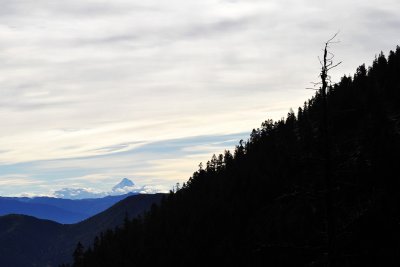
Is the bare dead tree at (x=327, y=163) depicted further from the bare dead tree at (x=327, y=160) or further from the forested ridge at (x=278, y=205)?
the forested ridge at (x=278, y=205)

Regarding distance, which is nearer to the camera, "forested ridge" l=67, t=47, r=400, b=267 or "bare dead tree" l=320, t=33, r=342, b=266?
"bare dead tree" l=320, t=33, r=342, b=266

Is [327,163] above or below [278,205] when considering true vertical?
above

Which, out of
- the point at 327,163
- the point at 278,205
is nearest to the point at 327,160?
the point at 327,163

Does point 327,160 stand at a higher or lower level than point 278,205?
higher

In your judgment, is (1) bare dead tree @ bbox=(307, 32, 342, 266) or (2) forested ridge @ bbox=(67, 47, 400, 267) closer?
(1) bare dead tree @ bbox=(307, 32, 342, 266)

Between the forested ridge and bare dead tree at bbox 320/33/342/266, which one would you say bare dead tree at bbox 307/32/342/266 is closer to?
bare dead tree at bbox 320/33/342/266

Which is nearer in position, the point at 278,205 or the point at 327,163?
the point at 327,163

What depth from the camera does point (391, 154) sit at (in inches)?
4737

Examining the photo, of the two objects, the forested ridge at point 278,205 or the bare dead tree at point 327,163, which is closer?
the bare dead tree at point 327,163

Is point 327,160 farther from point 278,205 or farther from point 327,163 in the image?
point 278,205

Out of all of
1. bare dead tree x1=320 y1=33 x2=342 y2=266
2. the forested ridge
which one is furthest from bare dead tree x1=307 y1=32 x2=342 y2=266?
the forested ridge

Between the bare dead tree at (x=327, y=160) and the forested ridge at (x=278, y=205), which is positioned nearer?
the bare dead tree at (x=327, y=160)

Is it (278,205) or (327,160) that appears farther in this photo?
(278,205)

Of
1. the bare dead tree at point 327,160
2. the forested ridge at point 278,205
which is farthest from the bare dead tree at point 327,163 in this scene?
the forested ridge at point 278,205
